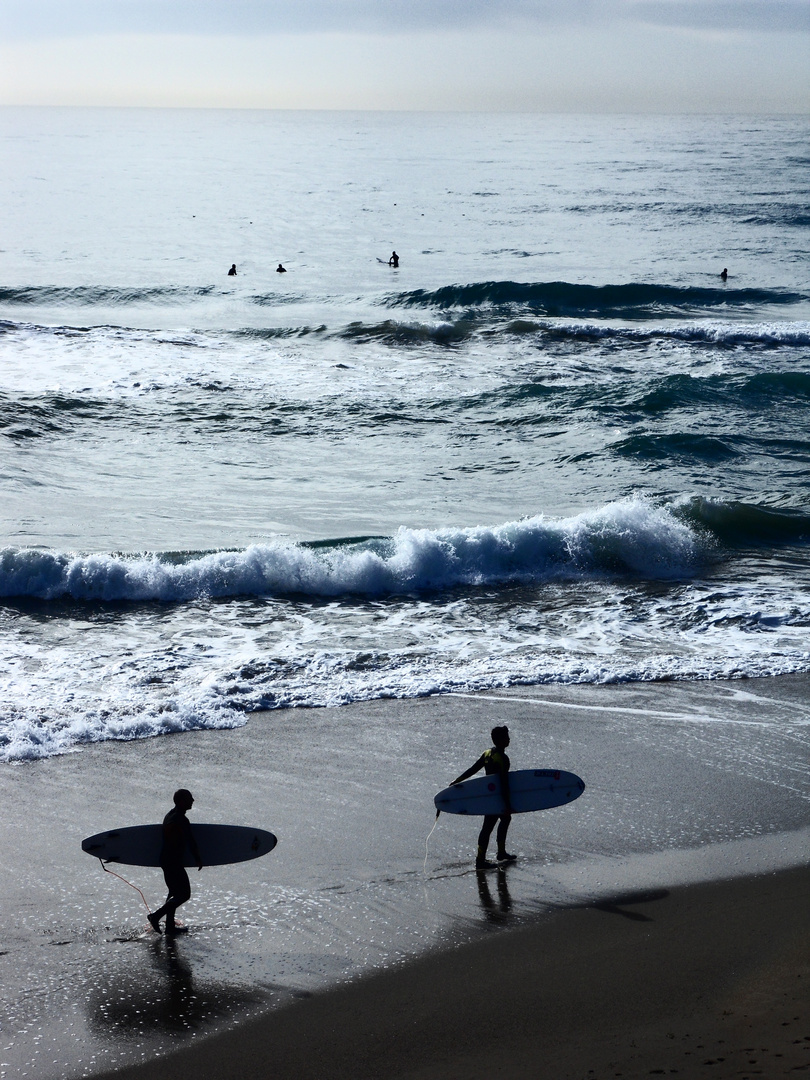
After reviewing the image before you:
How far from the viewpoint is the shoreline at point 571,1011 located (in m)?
5.23

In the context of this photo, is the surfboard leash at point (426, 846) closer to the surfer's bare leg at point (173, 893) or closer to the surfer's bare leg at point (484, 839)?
the surfer's bare leg at point (484, 839)

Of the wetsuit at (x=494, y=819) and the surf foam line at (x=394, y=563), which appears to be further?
the surf foam line at (x=394, y=563)

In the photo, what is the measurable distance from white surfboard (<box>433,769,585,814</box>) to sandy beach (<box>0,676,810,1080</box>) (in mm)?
332

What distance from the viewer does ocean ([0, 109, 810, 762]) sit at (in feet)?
38.3

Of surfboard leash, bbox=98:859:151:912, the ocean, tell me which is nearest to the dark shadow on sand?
surfboard leash, bbox=98:859:151:912

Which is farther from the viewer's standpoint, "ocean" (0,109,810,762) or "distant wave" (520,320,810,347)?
"distant wave" (520,320,810,347)

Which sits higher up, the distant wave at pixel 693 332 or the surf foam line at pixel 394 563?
the distant wave at pixel 693 332

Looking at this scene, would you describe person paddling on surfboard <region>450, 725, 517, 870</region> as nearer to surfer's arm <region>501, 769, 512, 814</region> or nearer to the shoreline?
surfer's arm <region>501, 769, 512, 814</region>

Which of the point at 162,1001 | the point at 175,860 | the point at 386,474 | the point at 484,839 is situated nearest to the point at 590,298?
the point at 386,474

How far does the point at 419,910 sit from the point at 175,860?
5.82ft

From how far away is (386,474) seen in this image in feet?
63.6

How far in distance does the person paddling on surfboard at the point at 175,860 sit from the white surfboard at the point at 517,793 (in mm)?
2032

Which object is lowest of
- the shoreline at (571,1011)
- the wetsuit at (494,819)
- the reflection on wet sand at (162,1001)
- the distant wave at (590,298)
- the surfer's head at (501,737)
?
the reflection on wet sand at (162,1001)

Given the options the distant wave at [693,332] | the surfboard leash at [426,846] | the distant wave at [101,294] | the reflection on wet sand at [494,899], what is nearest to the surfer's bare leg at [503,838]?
the reflection on wet sand at [494,899]
